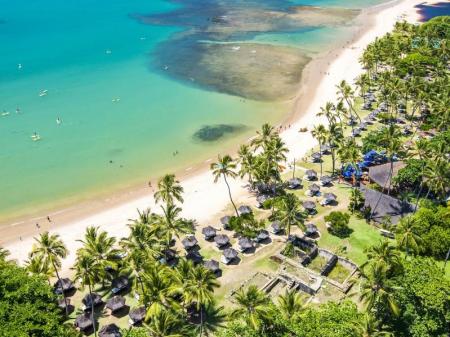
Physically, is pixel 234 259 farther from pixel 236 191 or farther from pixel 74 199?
pixel 74 199

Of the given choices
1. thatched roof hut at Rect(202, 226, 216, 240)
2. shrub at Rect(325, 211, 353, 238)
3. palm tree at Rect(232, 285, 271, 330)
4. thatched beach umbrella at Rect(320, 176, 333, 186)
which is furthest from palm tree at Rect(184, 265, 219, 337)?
thatched beach umbrella at Rect(320, 176, 333, 186)

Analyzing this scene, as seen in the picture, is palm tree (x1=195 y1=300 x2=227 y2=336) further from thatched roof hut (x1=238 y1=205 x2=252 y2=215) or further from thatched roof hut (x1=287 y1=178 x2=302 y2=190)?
thatched roof hut (x1=287 y1=178 x2=302 y2=190)

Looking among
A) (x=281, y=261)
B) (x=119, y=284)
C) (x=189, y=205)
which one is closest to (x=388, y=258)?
(x=281, y=261)

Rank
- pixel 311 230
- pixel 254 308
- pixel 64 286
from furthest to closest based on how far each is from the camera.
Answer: pixel 311 230 < pixel 64 286 < pixel 254 308

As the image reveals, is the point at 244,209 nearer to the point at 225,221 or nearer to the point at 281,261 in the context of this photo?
the point at 225,221

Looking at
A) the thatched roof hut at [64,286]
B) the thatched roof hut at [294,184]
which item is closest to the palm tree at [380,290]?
the thatched roof hut at [294,184]

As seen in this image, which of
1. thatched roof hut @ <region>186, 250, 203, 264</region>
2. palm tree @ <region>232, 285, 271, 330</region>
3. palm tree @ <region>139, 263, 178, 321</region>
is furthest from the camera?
thatched roof hut @ <region>186, 250, 203, 264</region>

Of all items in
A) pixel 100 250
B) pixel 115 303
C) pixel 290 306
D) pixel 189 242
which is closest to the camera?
pixel 290 306

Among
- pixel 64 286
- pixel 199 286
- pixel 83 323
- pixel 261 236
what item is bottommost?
pixel 261 236
